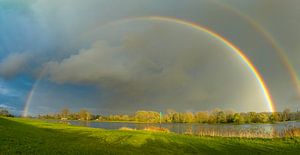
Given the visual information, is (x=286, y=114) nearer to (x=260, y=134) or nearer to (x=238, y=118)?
(x=238, y=118)

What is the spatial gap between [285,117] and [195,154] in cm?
14400

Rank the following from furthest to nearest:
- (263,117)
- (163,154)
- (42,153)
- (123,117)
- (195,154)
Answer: (123,117) → (263,117) → (195,154) → (163,154) → (42,153)

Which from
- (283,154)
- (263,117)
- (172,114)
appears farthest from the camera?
(172,114)

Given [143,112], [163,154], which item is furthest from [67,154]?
[143,112]

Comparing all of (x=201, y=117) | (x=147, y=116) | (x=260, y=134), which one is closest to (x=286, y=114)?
(x=201, y=117)

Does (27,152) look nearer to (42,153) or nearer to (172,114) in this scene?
(42,153)

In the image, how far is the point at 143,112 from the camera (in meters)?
177

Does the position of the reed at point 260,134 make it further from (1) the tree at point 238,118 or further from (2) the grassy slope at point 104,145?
(1) the tree at point 238,118

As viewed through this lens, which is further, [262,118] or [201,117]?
[201,117]

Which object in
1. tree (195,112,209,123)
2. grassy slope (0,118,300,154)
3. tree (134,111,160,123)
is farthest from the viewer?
tree (134,111,160,123)

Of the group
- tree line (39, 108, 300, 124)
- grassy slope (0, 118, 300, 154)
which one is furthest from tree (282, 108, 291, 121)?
grassy slope (0, 118, 300, 154)

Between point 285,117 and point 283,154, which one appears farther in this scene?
point 285,117

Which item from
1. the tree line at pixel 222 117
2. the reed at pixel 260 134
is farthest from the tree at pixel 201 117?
the reed at pixel 260 134

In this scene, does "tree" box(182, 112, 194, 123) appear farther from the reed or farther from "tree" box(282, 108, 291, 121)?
the reed
